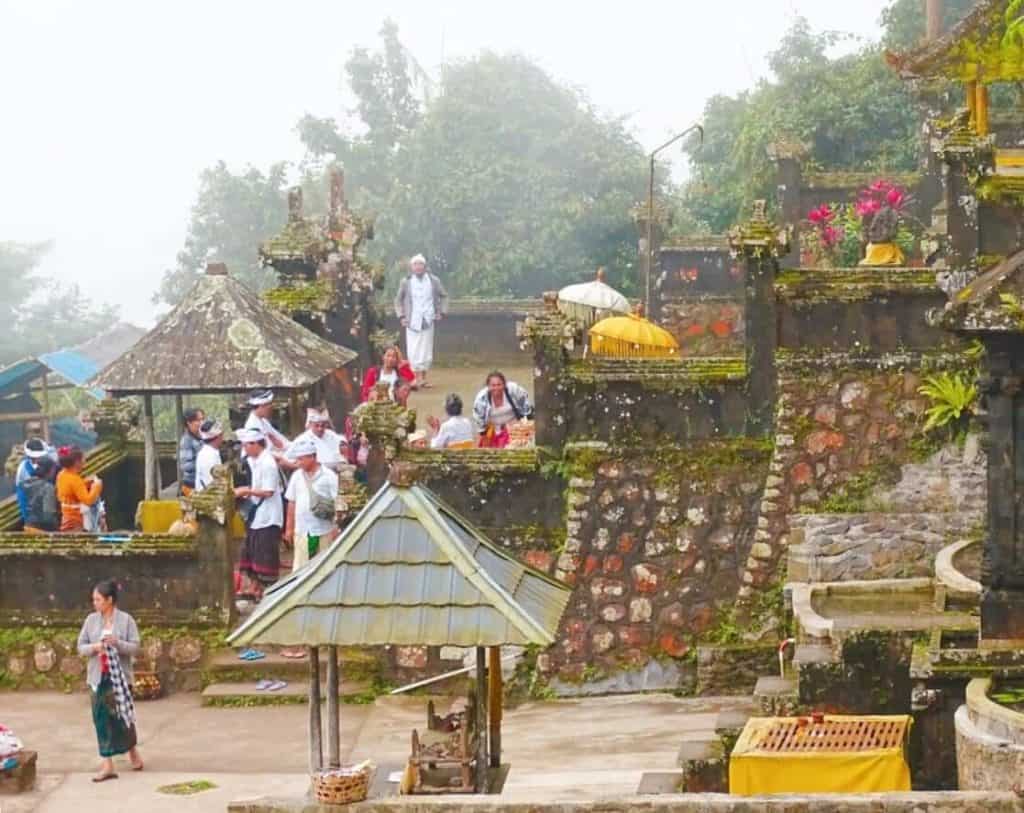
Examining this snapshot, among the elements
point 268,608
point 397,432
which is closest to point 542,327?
point 397,432

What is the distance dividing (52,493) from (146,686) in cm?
A: 256

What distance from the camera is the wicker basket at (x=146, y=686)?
73.4ft

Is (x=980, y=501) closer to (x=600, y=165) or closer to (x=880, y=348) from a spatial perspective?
(x=880, y=348)

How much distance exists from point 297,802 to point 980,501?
8.83m

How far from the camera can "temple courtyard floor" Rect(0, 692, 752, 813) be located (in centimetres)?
1880

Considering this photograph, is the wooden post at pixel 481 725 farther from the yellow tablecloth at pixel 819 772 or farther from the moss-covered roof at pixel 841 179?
the moss-covered roof at pixel 841 179

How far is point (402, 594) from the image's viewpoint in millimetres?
15539

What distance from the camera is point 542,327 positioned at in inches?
914

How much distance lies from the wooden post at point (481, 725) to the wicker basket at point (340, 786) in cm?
103

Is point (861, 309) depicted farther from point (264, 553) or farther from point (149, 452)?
point (149, 452)

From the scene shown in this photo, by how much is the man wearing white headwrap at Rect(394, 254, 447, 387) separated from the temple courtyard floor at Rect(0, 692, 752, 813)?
327 inches

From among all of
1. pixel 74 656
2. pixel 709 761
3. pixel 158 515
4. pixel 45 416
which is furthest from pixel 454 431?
pixel 45 416

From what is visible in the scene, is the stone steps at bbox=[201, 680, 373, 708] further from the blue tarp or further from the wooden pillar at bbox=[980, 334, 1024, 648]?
the blue tarp

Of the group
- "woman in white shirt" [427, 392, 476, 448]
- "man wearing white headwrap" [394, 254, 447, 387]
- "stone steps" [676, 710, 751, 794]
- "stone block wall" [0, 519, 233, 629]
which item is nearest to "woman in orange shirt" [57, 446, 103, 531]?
"stone block wall" [0, 519, 233, 629]
